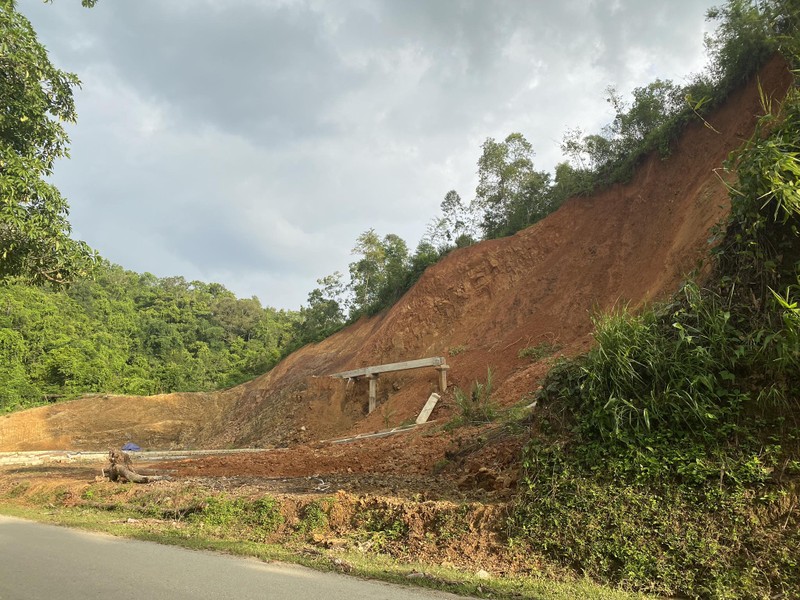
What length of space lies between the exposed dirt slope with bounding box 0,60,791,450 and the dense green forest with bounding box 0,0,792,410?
57.1 inches

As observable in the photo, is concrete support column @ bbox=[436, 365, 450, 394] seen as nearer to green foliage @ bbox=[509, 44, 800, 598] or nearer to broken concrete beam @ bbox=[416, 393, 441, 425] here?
broken concrete beam @ bbox=[416, 393, 441, 425]

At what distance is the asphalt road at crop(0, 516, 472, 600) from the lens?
4297 millimetres

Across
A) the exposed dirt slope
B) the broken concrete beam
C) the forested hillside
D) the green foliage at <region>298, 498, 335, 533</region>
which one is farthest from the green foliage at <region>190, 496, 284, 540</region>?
the forested hillside

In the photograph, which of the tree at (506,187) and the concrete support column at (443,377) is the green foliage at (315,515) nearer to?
the concrete support column at (443,377)

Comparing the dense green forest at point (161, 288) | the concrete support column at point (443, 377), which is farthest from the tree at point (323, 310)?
the concrete support column at point (443, 377)

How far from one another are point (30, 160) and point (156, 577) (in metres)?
6.65

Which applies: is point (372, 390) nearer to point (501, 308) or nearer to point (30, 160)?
point (501, 308)

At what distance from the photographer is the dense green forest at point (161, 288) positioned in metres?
7.99

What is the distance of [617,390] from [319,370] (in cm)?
2617

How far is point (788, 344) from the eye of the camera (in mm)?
4605

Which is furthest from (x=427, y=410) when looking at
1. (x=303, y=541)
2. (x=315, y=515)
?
(x=303, y=541)

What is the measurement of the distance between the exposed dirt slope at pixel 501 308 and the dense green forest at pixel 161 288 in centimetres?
145

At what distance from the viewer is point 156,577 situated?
15.8 feet

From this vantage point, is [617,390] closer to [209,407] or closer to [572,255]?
[572,255]
